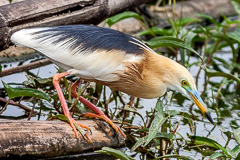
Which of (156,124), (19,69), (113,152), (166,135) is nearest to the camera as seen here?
(113,152)

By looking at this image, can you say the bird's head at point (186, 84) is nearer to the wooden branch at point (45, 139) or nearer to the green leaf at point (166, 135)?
the green leaf at point (166, 135)

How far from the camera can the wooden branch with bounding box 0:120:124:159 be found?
9.56 feet

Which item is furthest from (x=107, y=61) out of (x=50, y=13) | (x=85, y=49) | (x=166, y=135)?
(x=50, y=13)

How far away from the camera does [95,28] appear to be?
3.41m

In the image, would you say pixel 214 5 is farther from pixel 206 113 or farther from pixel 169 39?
pixel 206 113

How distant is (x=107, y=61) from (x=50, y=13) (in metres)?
0.89

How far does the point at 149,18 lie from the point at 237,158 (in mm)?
3796

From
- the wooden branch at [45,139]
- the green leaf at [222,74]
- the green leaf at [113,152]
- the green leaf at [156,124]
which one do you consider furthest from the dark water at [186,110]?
the green leaf at [113,152]

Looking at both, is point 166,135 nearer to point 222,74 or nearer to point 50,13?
point 222,74

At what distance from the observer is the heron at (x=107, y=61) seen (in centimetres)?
326

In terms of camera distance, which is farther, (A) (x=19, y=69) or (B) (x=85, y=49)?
(A) (x=19, y=69)

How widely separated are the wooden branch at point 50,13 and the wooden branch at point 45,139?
90 centimetres

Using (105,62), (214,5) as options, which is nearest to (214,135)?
(105,62)

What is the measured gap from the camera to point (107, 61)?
3270mm
